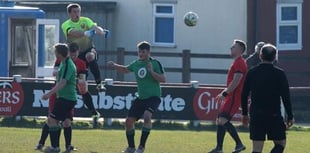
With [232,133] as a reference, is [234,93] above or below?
above

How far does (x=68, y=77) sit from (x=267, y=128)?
376cm

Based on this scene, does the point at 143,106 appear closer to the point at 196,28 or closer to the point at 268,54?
the point at 268,54

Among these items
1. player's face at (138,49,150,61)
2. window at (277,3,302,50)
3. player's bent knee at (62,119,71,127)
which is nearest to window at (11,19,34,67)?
window at (277,3,302,50)

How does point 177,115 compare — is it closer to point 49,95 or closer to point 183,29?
point 49,95

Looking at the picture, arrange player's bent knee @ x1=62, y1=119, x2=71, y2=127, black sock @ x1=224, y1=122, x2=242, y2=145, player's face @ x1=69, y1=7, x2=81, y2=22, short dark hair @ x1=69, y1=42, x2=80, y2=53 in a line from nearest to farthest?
1. player's bent knee @ x1=62, y1=119, x2=71, y2=127
2. short dark hair @ x1=69, y1=42, x2=80, y2=53
3. black sock @ x1=224, y1=122, x2=242, y2=145
4. player's face @ x1=69, y1=7, x2=81, y2=22

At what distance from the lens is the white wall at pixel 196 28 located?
31.1m

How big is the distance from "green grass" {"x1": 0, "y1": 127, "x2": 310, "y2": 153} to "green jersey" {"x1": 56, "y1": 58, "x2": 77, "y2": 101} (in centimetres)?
109

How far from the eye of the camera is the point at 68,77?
49.8 ft

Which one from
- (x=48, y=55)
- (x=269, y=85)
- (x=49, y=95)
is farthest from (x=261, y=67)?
(x=48, y=55)

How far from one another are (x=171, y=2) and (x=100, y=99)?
10.9m

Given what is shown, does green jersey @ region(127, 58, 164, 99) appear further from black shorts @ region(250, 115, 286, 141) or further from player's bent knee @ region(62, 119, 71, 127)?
black shorts @ region(250, 115, 286, 141)

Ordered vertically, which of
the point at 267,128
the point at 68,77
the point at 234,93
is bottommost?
the point at 267,128

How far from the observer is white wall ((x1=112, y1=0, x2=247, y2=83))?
31.1 m

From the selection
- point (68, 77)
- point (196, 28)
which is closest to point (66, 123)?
point (68, 77)
